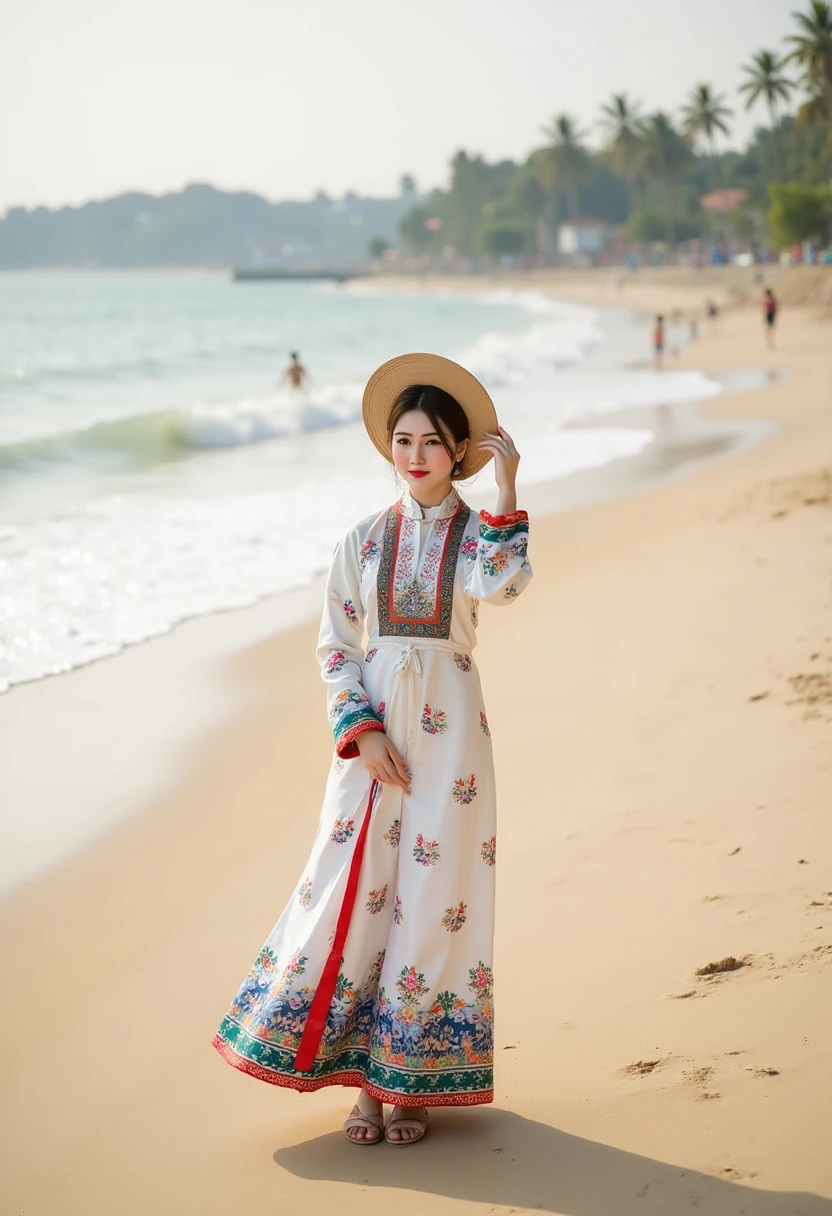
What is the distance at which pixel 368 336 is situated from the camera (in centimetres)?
5259

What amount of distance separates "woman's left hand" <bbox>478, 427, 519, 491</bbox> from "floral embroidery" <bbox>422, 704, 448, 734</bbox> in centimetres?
51

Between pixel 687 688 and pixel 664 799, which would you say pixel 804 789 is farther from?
pixel 687 688

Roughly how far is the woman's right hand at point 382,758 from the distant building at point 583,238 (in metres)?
113

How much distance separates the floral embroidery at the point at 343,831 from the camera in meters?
2.86

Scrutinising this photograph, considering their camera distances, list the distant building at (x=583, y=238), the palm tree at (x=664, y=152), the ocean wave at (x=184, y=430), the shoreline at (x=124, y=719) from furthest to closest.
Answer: the distant building at (x=583, y=238) < the palm tree at (x=664, y=152) < the ocean wave at (x=184, y=430) < the shoreline at (x=124, y=719)

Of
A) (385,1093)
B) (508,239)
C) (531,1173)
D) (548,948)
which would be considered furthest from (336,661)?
(508,239)

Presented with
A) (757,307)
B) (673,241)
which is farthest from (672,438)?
(673,241)

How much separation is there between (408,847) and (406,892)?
96 mm

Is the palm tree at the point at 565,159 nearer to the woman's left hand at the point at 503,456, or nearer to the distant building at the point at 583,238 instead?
the distant building at the point at 583,238

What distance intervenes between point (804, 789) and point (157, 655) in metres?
4.01

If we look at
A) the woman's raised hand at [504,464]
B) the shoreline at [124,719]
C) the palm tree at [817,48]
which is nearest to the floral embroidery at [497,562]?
the woman's raised hand at [504,464]

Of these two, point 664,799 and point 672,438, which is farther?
point 672,438

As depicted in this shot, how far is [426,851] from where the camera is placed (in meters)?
2.82

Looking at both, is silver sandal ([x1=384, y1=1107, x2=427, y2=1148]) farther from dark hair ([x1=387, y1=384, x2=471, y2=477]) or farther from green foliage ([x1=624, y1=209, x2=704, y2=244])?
green foliage ([x1=624, y1=209, x2=704, y2=244])
